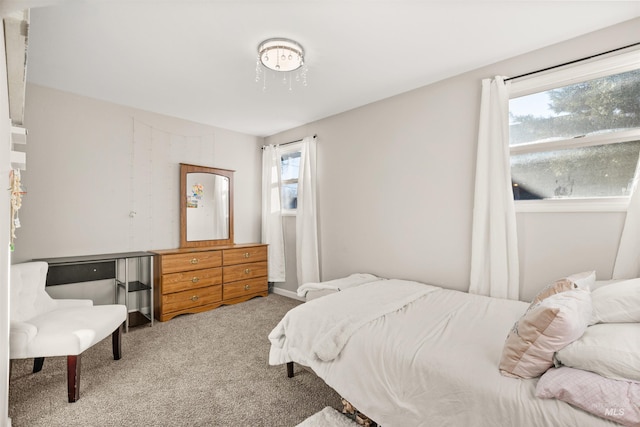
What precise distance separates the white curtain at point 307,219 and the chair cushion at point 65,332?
2.19 meters

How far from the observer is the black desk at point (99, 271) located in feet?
9.88

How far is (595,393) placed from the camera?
1.06 m

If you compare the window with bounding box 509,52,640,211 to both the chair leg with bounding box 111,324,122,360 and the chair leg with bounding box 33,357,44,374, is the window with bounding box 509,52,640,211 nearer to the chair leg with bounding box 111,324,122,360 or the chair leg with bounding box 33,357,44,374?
the chair leg with bounding box 111,324,122,360

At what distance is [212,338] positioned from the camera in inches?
117

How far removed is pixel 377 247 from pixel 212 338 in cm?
196

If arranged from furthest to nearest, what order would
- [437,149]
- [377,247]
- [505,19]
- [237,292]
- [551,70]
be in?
1. [237,292]
2. [377,247]
3. [437,149]
4. [551,70]
5. [505,19]

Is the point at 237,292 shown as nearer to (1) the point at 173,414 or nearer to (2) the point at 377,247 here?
(2) the point at 377,247

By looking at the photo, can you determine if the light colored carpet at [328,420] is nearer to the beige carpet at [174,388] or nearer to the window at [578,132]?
the beige carpet at [174,388]

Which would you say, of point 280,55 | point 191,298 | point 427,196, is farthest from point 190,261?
point 427,196

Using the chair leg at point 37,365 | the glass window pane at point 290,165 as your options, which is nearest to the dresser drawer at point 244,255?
the glass window pane at point 290,165

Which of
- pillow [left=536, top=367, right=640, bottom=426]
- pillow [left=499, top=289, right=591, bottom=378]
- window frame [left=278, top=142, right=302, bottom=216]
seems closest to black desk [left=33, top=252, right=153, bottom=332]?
window frame [left=278, top=142, right=302, bottom=216]

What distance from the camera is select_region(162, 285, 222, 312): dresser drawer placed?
346 cm

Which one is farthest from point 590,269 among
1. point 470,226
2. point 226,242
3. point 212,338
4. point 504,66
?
point 226,242

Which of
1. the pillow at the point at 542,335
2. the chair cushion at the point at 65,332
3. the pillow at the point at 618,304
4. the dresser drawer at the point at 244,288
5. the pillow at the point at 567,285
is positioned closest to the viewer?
the pillow at the point at 542,335
